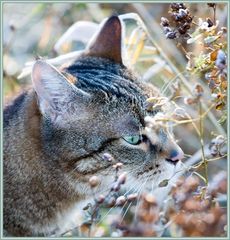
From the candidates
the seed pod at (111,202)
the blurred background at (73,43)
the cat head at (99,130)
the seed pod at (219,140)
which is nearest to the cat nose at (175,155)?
the cat head at (99,130)

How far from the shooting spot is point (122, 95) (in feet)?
7.89

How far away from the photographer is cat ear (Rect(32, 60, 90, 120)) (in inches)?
89.7

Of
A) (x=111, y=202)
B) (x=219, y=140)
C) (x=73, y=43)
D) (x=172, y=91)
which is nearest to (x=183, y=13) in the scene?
(x=172, y=91)

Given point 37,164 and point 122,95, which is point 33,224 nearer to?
point 37,164

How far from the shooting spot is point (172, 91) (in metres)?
2.33

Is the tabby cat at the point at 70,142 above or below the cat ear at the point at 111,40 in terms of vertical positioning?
below

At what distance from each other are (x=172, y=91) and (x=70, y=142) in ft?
1.53

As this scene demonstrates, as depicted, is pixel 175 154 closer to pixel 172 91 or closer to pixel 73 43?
pixel 172 91

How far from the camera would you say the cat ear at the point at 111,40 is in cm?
273

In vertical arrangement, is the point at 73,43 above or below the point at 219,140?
below

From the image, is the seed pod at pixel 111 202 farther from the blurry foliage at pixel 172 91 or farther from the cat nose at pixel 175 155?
the cat nose at pixel 175 155

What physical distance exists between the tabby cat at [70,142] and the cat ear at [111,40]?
0.08m

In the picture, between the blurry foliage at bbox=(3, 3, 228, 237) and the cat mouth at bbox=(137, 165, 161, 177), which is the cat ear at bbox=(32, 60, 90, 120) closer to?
the blurry foliage at bbox=(3, 3, 228, 237)

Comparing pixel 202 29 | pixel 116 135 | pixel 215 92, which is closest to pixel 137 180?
pixel 116 135
